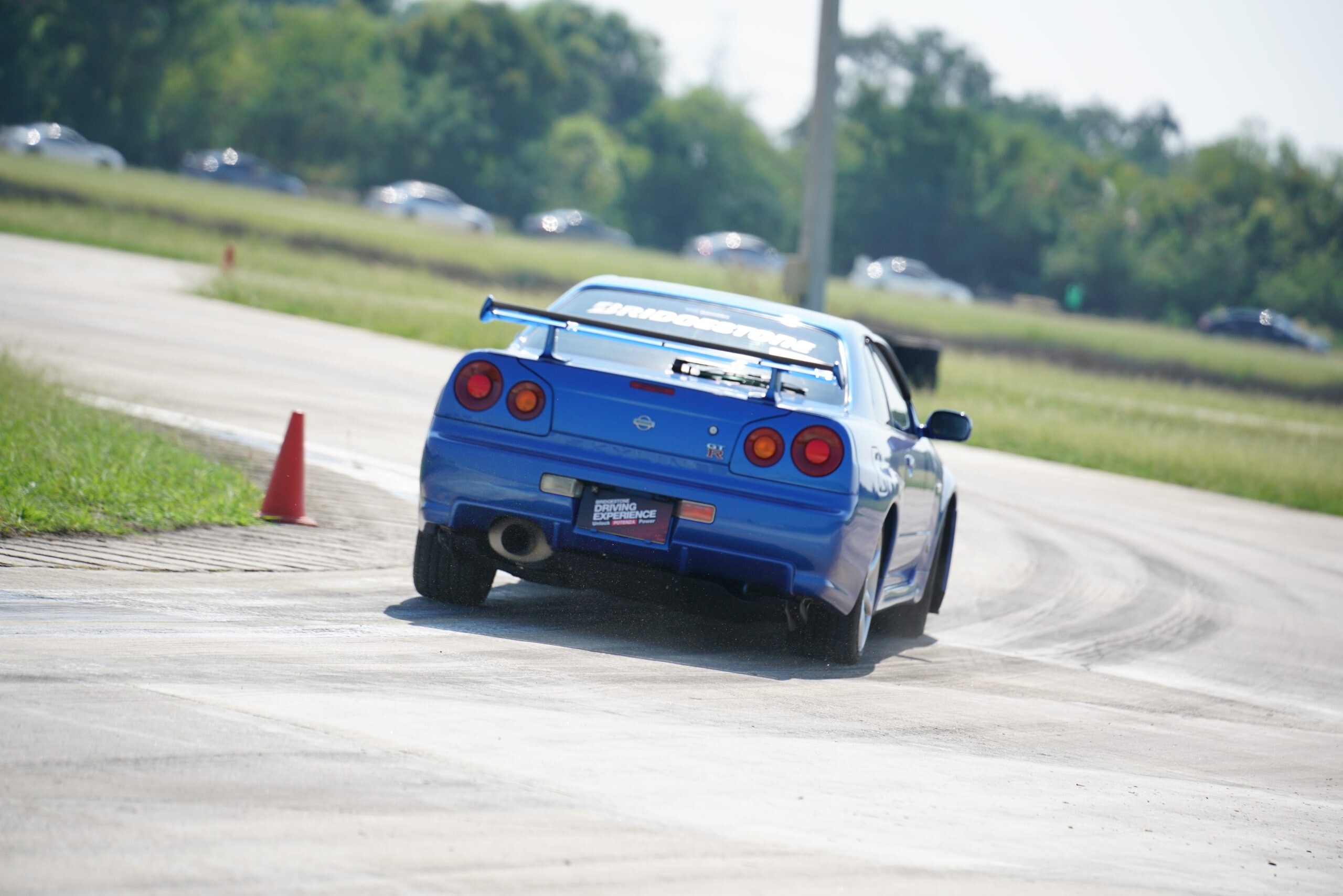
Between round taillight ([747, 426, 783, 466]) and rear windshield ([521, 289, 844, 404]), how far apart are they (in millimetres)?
382

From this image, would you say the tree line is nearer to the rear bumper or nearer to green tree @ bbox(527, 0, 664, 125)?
green tree @ bbox(527, 0, 664, 125)

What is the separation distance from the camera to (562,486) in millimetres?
6566

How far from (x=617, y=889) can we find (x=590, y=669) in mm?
2434

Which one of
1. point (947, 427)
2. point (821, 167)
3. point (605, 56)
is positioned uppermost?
point (605, 56)

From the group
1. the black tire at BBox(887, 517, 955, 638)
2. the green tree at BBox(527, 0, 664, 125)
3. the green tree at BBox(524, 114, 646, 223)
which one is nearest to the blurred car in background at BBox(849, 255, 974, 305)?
the green tree at BBox(524, 114, 646, 223)

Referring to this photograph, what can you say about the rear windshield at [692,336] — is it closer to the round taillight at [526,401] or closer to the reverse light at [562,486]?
the round taillight at [526,401]

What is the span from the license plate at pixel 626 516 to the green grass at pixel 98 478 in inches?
105

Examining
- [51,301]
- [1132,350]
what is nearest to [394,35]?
[1132,350]

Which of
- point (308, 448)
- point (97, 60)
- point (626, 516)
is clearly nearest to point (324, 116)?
point (97, 60)

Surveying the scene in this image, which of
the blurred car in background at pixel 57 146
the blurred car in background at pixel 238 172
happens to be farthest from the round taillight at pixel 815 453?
the blurred car in background at pixel 238 172

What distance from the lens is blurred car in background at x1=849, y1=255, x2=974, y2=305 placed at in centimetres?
7469

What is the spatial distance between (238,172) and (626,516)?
247ft

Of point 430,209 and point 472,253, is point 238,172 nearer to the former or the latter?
point 430,209

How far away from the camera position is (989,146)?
9412 cm
